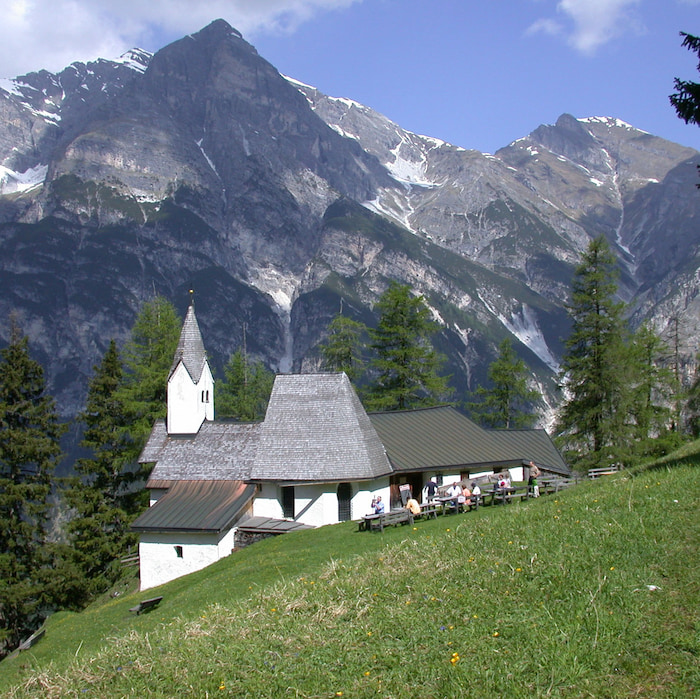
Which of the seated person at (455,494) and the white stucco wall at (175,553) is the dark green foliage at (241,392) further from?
the seated person at (455,494)

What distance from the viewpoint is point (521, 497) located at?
91.6 ft

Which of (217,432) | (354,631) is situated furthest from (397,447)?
Answer: (354,631)

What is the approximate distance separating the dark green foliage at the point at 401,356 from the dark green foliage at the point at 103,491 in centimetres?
1704

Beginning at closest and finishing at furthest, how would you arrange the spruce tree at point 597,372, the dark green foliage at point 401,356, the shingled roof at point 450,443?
the shingled roof at point 450,443 < the spruce tree at point 597,372 < the dark green foliage at point 401,356

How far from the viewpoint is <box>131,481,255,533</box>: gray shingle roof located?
1388 inches

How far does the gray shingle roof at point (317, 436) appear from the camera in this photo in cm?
3578

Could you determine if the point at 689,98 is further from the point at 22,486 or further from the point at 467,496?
the point at 22,486

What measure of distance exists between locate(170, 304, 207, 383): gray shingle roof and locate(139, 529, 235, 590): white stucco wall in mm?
10498

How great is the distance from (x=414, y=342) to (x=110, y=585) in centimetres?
2562

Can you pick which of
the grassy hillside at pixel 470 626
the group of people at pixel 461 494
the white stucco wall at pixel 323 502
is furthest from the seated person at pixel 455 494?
the grassy hillside at pixel 470 626

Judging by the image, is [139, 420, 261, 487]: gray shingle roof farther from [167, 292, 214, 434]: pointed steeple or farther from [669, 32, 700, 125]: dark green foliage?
[669, 32, 700, 125]: dark green foliage

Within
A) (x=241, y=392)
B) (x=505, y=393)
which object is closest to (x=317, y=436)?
(x=505, y=393)

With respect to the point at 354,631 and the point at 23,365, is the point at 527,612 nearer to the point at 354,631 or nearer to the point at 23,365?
the point at 354,631

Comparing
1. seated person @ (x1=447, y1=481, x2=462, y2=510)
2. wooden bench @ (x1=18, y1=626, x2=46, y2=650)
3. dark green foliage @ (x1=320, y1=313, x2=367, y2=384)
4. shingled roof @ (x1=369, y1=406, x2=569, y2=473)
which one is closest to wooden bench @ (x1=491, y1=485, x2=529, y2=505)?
seated person @ (x1=447, y1=481, x2=462, y2=510)
